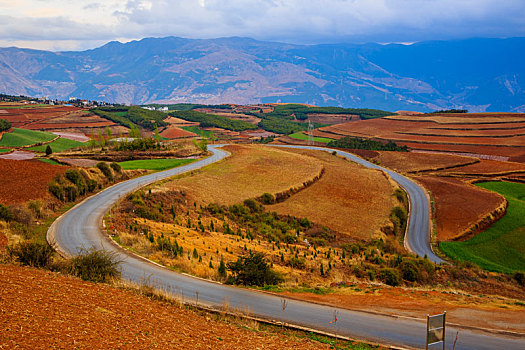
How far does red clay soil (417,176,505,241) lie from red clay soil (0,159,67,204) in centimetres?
4058

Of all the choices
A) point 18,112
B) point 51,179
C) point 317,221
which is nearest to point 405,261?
point 317,221

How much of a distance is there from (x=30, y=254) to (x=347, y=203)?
129ft

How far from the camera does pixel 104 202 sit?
37.8 metres

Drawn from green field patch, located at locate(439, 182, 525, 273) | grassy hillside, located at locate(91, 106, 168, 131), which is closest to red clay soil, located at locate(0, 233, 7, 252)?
green field patch, located at locate(439, 182, 525, 273)

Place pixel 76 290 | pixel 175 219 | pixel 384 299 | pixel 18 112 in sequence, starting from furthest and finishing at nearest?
pixel 18 112, pixel 175 219, pixel 384 299, pixel 76 290

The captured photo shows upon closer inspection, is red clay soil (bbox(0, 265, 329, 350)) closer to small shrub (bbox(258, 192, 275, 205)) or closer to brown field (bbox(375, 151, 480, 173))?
small shrub (bbox(258, 192, 275, 205))

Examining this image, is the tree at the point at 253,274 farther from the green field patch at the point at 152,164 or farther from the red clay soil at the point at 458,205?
the green field patch at the point at 152,164

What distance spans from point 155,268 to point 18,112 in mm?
150633

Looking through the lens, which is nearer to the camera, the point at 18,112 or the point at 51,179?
the point at 51,179

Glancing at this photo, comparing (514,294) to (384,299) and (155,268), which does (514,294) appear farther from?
(155,268)

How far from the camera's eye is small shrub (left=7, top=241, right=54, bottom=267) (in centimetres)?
1788

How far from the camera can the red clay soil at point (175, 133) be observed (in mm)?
146125

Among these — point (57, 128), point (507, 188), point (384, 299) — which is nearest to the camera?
point (384, 299)

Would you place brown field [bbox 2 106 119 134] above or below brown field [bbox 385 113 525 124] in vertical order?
below
